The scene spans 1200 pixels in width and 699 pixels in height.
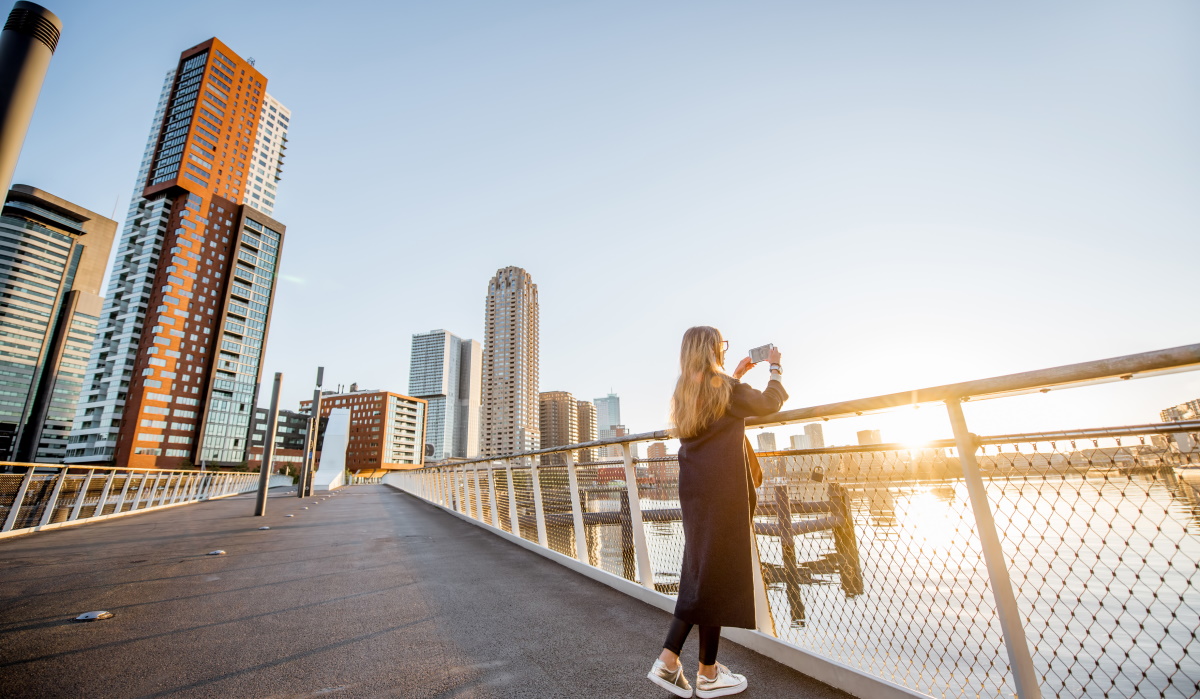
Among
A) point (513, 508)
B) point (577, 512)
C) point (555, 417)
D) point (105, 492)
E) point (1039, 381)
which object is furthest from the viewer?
point (555, 417)

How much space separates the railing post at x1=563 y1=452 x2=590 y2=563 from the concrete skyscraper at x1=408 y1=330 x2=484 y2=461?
162107mm

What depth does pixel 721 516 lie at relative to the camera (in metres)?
2.13

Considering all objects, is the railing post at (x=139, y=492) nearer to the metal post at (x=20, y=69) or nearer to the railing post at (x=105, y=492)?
the railing post at (x=105, y=492)

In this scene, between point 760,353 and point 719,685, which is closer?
point 719,685

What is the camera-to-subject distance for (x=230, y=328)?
69.6m

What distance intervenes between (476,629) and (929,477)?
253cm

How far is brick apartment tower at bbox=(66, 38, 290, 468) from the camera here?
59.7 m

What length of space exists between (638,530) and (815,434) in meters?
1.62

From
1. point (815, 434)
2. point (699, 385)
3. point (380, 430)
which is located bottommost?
point (815, 434)

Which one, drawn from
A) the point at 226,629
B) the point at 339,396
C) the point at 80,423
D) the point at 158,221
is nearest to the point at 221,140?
the point at 158,221

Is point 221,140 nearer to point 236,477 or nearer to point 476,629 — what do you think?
point 236,477

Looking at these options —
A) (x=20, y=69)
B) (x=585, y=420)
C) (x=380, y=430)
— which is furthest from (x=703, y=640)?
(x=585, y=420)

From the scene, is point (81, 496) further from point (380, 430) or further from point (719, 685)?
point (380, 430)

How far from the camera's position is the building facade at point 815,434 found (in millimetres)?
2537
